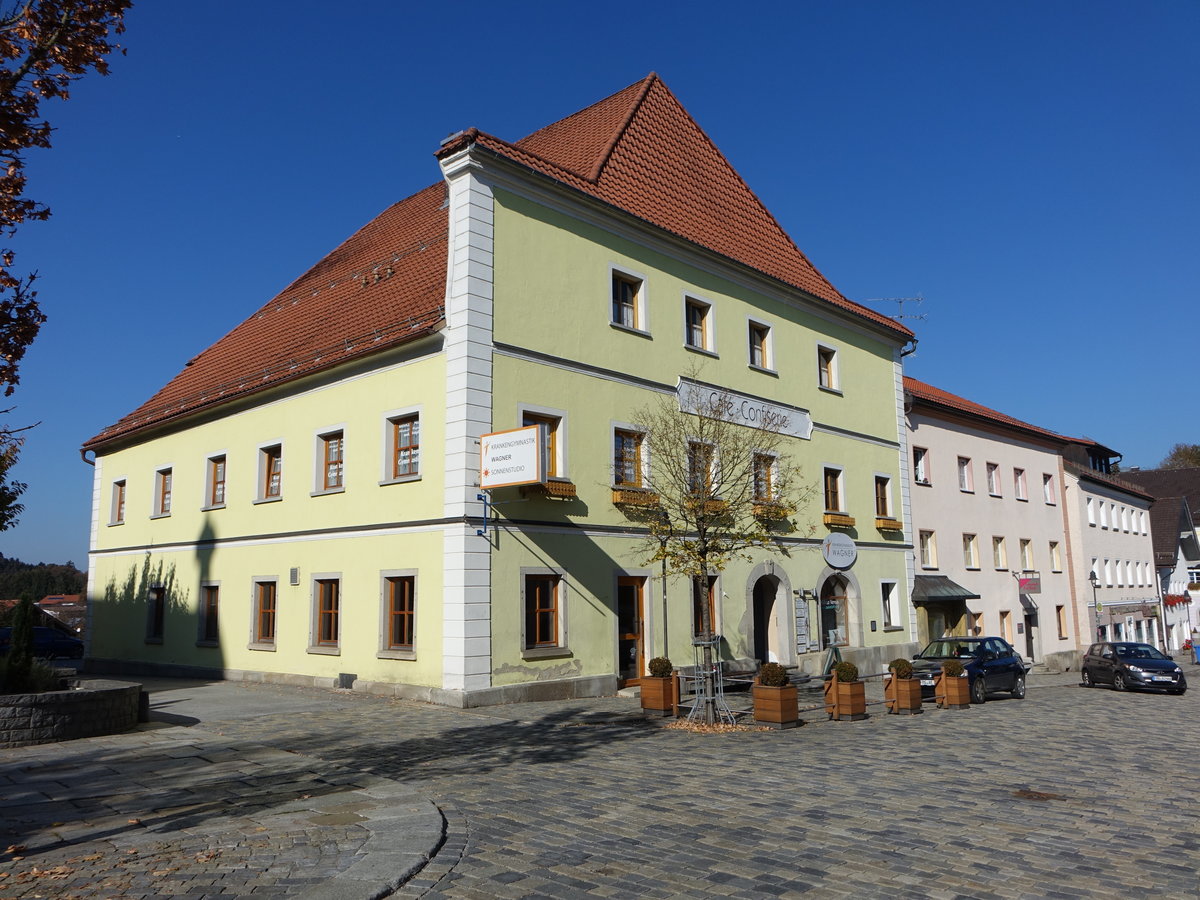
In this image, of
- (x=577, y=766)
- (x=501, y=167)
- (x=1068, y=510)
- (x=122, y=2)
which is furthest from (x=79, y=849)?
(x=1068, y=510)

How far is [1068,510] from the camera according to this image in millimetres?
44156

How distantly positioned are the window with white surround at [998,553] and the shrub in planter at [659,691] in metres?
25.1

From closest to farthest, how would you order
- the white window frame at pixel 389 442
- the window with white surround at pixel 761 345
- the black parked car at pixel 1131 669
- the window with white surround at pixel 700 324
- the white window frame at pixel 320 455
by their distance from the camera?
the white window frame at pixel 389 442
the white window frame at pixel 320 455
the window with white surround at pixel 700 324
the window with white surround at pixel 761 345
the black parked car at pixel 1131 669

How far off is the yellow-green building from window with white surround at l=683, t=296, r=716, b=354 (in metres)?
0.08

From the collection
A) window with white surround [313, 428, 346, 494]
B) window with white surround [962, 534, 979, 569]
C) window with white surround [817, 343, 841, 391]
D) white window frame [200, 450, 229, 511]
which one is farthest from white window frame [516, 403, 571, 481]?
window with white surround [962, 534, 979, 569]

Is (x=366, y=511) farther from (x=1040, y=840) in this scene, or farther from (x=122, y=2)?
(x=1040, y=840)

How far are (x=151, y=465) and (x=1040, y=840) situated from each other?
26392mm

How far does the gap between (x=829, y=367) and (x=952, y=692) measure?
11.6 metres

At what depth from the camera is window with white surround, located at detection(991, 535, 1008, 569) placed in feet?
122

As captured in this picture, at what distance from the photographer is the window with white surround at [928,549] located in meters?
33.2

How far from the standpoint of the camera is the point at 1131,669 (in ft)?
90.7

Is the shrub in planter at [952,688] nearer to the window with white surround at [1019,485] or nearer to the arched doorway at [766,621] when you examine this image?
the arched doorway at [766,621]

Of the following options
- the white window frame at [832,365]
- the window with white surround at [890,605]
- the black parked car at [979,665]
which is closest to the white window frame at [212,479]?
the white window frame at [832,365]

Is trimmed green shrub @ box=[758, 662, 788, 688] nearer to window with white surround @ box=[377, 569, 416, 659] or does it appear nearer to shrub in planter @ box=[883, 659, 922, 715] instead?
shrub in planter @ box=[883, 659, 922, 715]
